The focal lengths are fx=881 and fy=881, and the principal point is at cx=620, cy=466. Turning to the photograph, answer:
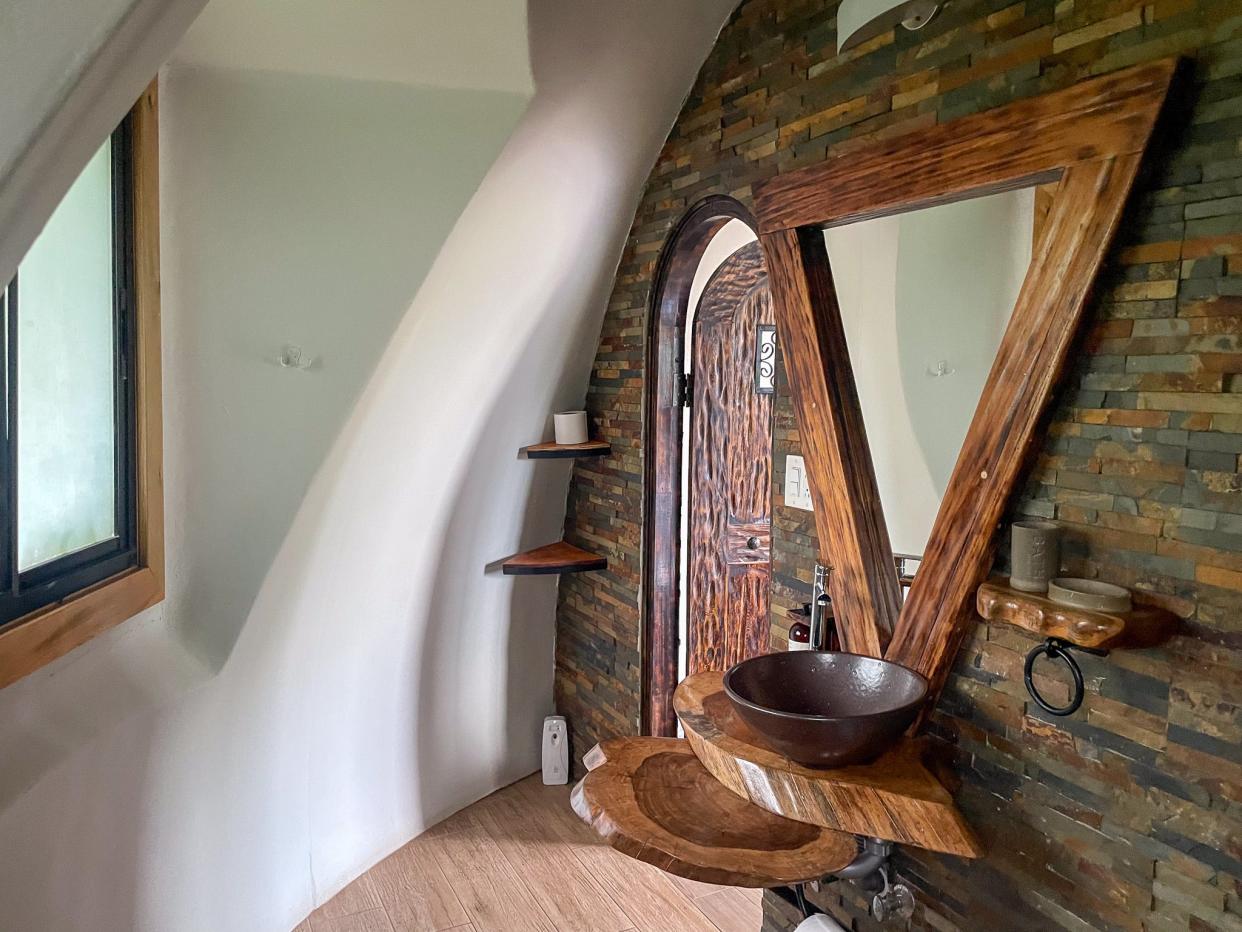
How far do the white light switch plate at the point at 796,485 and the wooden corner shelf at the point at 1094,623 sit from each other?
64 cm

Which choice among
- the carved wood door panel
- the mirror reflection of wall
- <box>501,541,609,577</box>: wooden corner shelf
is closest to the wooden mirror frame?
the mirror reflection of wall

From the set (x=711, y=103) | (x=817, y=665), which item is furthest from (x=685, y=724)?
(x=711, y=103)

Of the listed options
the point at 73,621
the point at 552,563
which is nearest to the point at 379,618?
the point at 552,563

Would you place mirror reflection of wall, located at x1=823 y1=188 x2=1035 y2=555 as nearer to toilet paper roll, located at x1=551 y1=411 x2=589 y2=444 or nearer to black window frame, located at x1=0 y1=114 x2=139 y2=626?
toilet paper roll, located at x1=551 y1=411 x2=589 y2=444

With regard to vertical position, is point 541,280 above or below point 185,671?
above

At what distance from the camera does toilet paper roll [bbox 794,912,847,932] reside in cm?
173

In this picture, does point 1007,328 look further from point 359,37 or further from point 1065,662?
point 359,37

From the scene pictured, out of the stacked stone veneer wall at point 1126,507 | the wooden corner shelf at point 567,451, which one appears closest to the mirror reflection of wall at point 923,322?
the stacked stone veneer wall at point 1126,507

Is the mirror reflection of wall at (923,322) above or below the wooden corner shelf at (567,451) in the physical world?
above

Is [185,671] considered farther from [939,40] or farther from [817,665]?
[939,40]

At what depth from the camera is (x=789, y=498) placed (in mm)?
1979

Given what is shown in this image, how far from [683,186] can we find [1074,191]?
3.77 feet

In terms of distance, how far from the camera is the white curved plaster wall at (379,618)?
1.59 metres

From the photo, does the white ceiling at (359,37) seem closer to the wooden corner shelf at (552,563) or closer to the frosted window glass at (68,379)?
the frosted window glass at (68,379)
